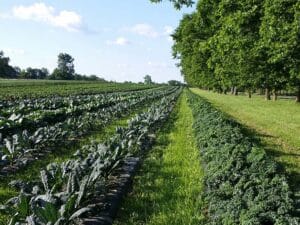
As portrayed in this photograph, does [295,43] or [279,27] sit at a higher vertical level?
[279,27]

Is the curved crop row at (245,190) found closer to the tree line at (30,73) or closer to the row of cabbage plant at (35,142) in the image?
the row of cabbage plant at (35,142)

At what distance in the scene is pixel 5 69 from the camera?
411 feet

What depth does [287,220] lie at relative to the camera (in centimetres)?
496

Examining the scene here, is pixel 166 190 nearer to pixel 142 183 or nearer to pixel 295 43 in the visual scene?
pixel 142 183

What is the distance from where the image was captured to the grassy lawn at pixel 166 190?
6.54 meters

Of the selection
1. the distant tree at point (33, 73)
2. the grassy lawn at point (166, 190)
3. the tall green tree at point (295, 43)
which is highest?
the tall green tree at point (295, 43)

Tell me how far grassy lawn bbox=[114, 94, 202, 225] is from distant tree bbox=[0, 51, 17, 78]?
11668 centimetres

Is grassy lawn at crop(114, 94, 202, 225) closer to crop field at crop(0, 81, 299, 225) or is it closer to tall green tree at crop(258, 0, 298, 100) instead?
crop field at crop(0, 81, 299, 225)

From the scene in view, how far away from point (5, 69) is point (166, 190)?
124 m

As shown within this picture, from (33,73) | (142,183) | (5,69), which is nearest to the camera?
(142,183)

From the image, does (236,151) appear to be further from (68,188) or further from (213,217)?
(68,188)

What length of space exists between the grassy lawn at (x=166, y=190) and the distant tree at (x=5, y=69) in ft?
383

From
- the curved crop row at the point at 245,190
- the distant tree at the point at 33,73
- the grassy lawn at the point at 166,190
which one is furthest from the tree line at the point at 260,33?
the distant tree at the point at 33,73

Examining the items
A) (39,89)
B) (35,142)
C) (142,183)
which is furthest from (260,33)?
(39,89)
